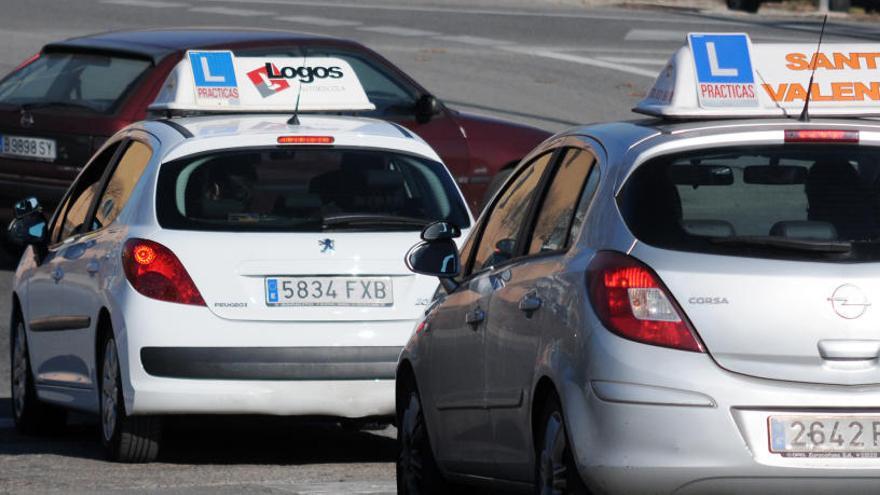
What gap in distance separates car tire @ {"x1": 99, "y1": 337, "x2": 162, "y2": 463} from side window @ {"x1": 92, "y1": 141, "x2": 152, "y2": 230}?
2.23ft

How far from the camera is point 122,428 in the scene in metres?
8.87

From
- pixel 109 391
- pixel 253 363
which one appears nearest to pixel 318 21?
pixel 109 391

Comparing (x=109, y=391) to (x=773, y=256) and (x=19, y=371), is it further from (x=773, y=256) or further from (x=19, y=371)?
(x=773, y=256)

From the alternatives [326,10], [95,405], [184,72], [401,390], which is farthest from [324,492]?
[326,10]

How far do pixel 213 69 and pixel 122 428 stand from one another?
2994 mm

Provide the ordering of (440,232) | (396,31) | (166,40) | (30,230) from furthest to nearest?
(396,31), (166,40), (30,230), (440,232)

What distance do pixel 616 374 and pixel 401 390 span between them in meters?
2.23

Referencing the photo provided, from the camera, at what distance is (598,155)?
20.3 ft

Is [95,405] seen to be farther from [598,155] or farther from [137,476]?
[598,155]

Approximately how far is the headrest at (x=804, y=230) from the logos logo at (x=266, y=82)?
229 inches

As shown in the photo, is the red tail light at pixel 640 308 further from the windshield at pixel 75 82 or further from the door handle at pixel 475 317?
the windshield at pixel 75 82

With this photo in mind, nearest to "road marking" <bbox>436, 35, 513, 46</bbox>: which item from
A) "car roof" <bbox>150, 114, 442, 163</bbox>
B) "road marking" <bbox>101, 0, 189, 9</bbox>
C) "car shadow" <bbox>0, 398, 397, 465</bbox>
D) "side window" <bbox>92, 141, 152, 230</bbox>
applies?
"road marking" <bbox>101, 0, 189, 9</bbox>

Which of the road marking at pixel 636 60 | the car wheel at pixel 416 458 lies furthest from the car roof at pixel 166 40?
the road marking at pixel 636 60

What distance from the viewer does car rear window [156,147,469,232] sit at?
29.5 feet
